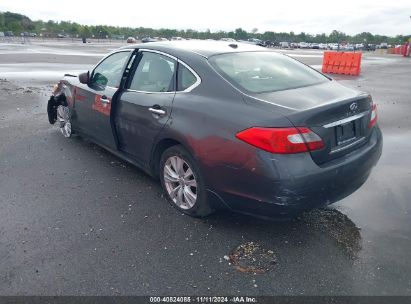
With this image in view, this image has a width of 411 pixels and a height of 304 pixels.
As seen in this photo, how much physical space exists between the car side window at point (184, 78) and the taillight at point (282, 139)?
3.22 feet

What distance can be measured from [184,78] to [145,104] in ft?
1.77

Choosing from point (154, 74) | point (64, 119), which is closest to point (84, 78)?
point (64, 119)

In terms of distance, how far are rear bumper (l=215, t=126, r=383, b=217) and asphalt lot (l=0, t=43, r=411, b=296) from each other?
43 centimetres

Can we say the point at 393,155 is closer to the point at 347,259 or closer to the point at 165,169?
the point at 347,259

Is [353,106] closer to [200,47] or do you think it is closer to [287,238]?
[287,238]

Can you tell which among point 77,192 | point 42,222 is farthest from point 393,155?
point 42,222

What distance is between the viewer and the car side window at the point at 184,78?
3617 millimetres

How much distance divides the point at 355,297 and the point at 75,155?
Answer: 4.22 m

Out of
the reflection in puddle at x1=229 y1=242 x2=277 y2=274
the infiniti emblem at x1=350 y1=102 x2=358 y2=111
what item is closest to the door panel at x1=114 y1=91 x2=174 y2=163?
the reflection in puddle at x1=229 y1=242 x2=277 y2=274

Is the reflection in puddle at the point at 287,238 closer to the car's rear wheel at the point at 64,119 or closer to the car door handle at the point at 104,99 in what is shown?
the car door handle at the point at 104,99

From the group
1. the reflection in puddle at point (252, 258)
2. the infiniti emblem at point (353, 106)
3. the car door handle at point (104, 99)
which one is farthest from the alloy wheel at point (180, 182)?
the infiniti emblem at point (353, 106)

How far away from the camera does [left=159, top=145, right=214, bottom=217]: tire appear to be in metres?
3.48

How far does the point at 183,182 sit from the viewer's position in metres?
3.71

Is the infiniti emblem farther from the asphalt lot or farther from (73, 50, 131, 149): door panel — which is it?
(73, 50, 131, 149): door panel
